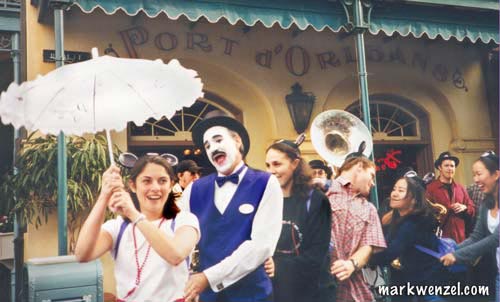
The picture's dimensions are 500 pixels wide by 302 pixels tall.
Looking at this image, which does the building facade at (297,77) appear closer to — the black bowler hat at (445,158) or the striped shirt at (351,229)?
the black bowler hat at (445,158)

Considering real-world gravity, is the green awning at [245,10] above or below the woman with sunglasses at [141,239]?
above

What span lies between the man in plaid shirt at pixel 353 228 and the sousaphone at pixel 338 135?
0.12m

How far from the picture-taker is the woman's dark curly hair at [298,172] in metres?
5.20

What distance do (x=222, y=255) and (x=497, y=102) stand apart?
13.7 ft

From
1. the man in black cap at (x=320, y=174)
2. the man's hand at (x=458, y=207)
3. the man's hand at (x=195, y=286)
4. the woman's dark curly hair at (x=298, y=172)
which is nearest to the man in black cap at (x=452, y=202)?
the man's hand at (x=458, y=207)

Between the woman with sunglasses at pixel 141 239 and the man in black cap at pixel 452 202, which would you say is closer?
the woman with sunglasses at pixel 141 239

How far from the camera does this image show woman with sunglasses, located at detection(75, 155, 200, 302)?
4352 millimetres

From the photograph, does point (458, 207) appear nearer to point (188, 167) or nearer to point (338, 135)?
point (338, 135)

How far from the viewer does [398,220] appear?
5785 mm

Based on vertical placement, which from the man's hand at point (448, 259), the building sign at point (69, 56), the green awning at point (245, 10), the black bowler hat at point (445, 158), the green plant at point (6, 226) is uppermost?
the green awning at point (245, 10)

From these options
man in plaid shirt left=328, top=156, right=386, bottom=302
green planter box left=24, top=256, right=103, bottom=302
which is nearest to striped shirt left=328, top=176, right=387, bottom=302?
man in plaid shirt left=328, top=156, right=386, bottom=302

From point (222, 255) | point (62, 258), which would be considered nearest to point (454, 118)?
point (222, 255)

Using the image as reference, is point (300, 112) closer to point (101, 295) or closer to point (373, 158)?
point (373, 158)

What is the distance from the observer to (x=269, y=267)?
4898 millimetres
